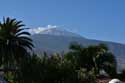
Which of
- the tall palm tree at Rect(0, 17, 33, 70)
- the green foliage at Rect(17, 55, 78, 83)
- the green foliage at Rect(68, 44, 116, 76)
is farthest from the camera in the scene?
the green foliage at Rect(68, 44, 116, 76)

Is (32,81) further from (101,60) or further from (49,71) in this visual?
(101,60)

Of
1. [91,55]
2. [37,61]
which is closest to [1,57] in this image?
[37,61]

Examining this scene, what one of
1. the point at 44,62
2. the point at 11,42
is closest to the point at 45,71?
the point at 44,62

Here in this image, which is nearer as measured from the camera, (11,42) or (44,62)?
(44,62)

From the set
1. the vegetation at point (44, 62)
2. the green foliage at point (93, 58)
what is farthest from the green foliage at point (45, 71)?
the green foliage at point (93, 58)

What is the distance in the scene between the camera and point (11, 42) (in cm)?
7569

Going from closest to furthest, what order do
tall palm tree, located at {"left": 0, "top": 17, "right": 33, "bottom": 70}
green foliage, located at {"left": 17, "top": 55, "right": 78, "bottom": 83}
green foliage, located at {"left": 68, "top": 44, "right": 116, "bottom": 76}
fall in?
green foliage, located at {"left": 17, "top": 55, "right": 78, "bottom": 83} < tall palm tree, located at {"left": 0, "top": 17, "right": 33, "bottom": 70} < green foliage, located at {"left": 68, "top": 44, "right": 116, "bottom": 76}

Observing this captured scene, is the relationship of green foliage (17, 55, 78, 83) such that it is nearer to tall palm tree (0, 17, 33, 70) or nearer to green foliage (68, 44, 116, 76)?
tall palm tree (0, 17, 33, 70)

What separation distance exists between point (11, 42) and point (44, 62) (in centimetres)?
1395

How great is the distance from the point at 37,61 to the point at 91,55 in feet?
83.1

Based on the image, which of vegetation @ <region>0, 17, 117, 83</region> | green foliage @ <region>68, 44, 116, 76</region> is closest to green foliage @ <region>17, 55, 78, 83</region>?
vegetation @ <region>0, 17, 117, 83</region>

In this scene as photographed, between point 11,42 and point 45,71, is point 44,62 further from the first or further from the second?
point 11,42

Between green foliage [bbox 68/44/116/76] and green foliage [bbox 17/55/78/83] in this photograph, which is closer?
green foliage [bbox 17/55/78/83]

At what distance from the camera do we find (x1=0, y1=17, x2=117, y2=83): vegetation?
6100 centimetres
